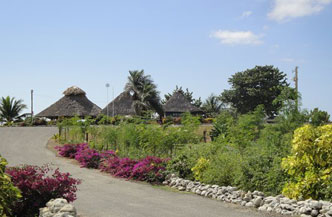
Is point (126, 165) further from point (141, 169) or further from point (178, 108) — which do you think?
point (178, 108)

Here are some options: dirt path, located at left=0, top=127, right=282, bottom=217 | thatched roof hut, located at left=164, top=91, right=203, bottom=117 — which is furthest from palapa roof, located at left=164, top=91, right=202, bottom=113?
dirt path, located at left=0, top=127, right=282, bottom=217

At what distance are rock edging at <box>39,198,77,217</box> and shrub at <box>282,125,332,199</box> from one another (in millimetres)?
4938

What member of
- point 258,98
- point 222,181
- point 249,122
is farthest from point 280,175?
point 258,98

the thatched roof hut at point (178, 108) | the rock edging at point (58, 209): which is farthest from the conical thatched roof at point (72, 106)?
the rock edging at point (58, 209)

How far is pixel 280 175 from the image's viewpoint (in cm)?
895

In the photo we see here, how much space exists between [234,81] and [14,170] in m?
46.7

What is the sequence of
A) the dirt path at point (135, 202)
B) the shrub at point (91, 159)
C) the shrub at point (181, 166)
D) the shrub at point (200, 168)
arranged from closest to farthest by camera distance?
1. the dirt path at point (135, 202)
2. the shrub at point (200, 168)
3. the shrub at point (181, 166)
4. the shrub at point (91, 159)

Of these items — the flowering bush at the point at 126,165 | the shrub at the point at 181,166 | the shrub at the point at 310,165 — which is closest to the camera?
the shrub at the point at 310,165

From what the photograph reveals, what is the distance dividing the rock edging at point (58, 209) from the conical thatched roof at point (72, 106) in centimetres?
3870

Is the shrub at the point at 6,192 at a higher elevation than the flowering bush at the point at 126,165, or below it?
higher

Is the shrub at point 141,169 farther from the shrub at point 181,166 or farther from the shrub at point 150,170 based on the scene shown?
the shrub at point 181,166

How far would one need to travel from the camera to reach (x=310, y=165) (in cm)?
835

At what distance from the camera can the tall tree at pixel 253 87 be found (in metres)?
49.5

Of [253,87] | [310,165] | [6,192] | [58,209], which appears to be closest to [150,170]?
[310,165]
